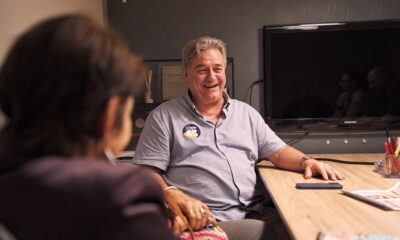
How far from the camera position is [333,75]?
2.28 meters

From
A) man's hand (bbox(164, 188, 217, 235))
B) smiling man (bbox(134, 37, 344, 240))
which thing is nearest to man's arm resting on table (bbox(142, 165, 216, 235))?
man's hand (bbox(164, 188, 217, 235))

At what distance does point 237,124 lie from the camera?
1.80 m

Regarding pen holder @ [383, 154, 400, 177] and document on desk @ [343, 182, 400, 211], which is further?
pen holder @ [383, 154, 400, 177]

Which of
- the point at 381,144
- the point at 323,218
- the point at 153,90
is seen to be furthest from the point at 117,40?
the point at 381,144

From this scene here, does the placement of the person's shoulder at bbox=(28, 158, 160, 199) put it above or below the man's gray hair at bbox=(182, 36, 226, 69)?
below

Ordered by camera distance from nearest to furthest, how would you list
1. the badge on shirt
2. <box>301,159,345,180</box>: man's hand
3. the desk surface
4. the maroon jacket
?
1. the maroon jacket
2. the desk surface
3. <box>301,159,345,180</box>: man's hand
4. the badge on shirt

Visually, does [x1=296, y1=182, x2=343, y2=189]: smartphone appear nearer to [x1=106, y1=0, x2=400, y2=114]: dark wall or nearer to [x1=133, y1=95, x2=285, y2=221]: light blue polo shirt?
[x1=133, y1=95, x2=285, y2=221]: light blue polo shirt

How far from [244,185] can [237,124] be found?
299 millimetres

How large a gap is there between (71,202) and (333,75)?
2.07 m

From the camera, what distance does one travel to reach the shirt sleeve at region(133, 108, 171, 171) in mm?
1643

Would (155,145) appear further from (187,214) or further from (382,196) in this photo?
(382,196)

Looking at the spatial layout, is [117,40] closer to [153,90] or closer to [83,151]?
[83,151]

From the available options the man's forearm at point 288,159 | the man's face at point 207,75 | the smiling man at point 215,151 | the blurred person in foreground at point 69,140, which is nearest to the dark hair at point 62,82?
the blurred person in foreground at point 69,140

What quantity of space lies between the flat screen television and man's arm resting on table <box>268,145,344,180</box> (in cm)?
54
